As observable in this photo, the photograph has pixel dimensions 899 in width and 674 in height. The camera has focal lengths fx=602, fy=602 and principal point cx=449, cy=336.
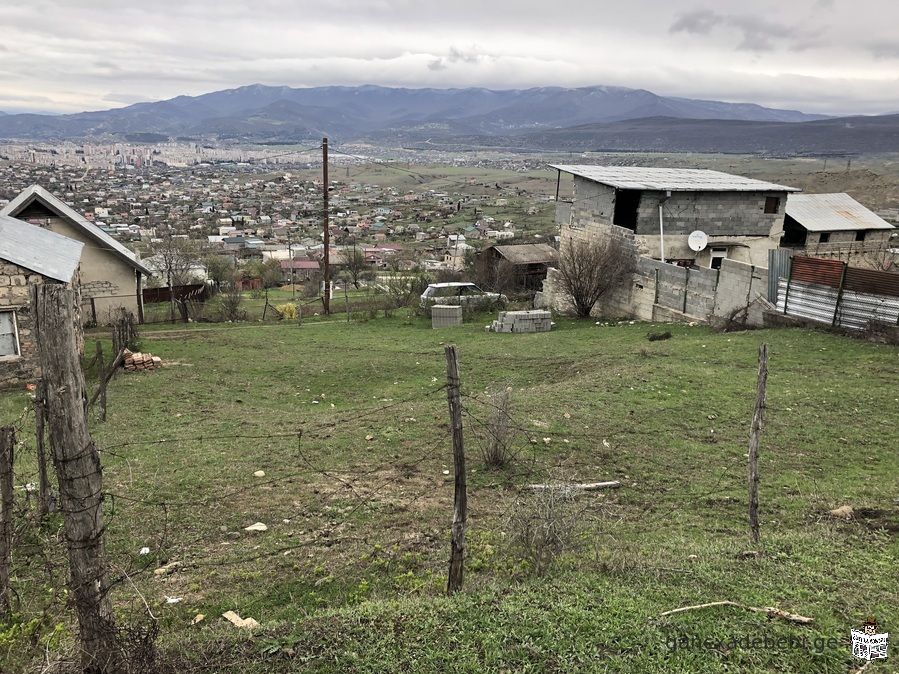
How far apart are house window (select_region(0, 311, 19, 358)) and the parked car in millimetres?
15157

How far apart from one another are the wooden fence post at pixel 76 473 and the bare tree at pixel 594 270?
22.6m

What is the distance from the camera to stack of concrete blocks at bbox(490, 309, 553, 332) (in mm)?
22250

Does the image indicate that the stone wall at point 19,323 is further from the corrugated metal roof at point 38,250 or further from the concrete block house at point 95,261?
the concrete block house at point 95,261

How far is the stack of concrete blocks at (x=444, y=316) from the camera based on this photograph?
80.2 ft

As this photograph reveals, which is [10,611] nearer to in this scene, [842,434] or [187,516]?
[187,516]

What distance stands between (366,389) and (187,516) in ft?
24.9

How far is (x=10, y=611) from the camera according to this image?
17.1 feet

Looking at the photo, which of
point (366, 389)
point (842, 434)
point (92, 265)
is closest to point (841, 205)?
point (842, 434)

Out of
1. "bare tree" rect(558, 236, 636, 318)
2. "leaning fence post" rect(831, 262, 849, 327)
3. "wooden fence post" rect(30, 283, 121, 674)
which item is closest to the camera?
"wooden fence post" rect(30, 283, 121, 674)

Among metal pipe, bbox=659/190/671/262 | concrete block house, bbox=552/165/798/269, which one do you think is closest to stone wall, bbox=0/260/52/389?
concrete block house, bbox=552/165/798/269

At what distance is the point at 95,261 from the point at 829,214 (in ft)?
122

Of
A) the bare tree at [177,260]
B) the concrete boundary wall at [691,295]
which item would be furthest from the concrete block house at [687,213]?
the bare tree at [177,260]

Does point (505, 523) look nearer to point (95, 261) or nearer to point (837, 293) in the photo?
point (837, 293)

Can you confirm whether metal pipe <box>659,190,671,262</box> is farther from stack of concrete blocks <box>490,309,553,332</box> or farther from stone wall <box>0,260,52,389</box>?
stone wall <box>0,260,52,389</box>
